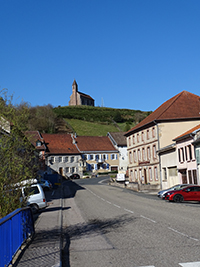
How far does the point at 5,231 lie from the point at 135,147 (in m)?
53.1

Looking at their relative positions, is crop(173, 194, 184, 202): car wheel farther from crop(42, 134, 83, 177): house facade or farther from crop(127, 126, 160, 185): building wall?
crop(42, 134, 83, 177): house facade

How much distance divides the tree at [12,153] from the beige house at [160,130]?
36.1 metres

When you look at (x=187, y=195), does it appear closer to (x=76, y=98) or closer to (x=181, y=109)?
(x=181, y=109)

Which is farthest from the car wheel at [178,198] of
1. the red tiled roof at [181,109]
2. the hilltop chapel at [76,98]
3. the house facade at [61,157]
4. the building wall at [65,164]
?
the hilltop chapel at [76,98]

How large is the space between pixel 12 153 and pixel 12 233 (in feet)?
7.21

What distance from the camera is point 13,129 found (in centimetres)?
914

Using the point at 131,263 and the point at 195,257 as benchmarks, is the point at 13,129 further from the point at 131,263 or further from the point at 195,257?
the point at 195,257

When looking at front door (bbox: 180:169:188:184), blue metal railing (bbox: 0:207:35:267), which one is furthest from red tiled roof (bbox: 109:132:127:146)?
blue metal railing (bbox: 0:207:35:267)

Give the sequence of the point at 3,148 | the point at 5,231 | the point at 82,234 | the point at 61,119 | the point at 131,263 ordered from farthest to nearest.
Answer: the point at 61,119 → the point at 82,234 → the point at 3,148 → the point at 131,263 → the point at 5,231

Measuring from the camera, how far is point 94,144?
85.7 metres

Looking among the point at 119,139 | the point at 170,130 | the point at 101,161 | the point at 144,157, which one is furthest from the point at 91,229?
the point at 119,139

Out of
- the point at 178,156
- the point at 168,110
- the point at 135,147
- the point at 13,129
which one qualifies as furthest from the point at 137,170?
the point at 13,129

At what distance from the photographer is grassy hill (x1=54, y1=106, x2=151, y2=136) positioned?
106m

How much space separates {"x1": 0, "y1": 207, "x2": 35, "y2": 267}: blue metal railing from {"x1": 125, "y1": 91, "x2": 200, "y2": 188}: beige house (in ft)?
116
